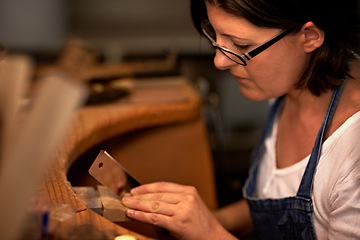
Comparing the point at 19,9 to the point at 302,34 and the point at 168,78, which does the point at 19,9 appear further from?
the point at 302,34

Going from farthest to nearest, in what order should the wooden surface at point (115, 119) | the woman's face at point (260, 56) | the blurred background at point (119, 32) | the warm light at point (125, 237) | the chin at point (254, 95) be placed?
the blurred background at point (119, 32)
the chin at point (254, 95)
the woman's face at point (260, 56)
the wooden surface at point (115, 119)
the warm light at point (125, 237)

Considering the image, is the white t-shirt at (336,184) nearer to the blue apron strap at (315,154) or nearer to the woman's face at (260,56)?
the blue apron strap at (315,154)

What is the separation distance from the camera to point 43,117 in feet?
1.70

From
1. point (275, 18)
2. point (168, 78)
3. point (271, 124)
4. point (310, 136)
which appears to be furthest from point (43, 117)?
point (168, 78)

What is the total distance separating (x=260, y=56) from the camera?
3.82ft

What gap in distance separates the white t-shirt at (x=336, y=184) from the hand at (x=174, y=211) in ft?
0.92

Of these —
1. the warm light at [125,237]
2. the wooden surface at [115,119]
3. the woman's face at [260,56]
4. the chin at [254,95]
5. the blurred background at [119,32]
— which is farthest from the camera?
the blurred background at [119,32]

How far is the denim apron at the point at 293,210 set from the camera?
1.22 metres

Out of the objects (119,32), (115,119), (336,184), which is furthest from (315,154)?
(119,32)

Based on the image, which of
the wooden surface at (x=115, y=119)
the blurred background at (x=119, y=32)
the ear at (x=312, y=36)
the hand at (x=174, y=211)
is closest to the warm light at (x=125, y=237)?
the wooden surface at (x=115, y=119)

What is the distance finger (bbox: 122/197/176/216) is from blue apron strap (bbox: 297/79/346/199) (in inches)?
16.1

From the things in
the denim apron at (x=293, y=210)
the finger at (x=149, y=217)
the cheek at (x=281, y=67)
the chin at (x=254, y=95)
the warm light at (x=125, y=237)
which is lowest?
the denim apron at (x=293, y=210)

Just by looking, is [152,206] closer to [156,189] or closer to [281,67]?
[156,189]

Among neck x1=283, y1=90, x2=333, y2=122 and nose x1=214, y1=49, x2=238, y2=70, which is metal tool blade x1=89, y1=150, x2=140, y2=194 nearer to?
nose x1=214, y1=49, x2=238, y2=70
